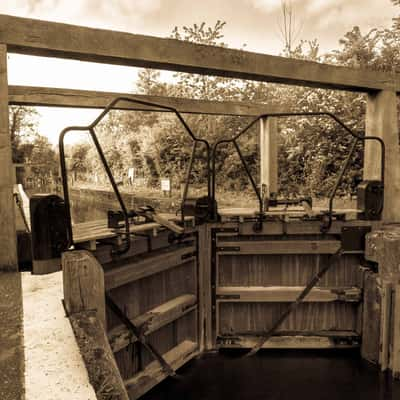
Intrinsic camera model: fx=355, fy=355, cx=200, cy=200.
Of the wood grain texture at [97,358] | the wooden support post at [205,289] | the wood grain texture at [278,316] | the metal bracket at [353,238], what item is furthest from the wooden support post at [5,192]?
the metal bracket at [353,238]

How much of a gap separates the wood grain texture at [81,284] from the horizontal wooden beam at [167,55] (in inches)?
66.3

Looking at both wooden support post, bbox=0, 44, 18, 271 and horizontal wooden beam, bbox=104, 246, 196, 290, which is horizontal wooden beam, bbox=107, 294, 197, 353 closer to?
horizontal wooden beam, bbox=104, 246, 196, 290

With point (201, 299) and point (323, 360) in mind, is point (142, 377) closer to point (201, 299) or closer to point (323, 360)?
point (201, 299)

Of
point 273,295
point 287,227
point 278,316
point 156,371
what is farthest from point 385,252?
point 156,371

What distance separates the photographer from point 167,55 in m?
3.36

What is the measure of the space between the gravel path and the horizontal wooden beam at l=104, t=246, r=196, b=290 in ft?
2.76

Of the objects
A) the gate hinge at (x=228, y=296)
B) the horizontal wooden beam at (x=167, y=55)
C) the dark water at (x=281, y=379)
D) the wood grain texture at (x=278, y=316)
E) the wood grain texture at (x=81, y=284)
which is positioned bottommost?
the dark water at (x=281, y=379)

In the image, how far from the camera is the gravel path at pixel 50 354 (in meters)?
1.38

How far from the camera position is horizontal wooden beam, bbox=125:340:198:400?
3555 mm

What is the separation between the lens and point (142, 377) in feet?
12.0

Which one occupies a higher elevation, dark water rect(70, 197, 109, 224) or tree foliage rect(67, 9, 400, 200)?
tree foliage rect(67, 9, 400, 200)

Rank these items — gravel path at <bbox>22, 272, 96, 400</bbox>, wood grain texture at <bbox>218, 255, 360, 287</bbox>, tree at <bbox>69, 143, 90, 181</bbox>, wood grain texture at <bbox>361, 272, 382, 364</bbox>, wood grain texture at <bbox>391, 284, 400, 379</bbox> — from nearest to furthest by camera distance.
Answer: gravel path at <bbox>22, 272, 96, 400</bbox>, wood grain texture at <bbox>391, 284, 400, 379</bbox>, wood grain texture at <bbox>361, 272, 382, 364</bbox>, wood grain texture at <bbox>218, 255, 360, 287</bbox>, tree at <bbox>69, 143, 90, 181</bbox>

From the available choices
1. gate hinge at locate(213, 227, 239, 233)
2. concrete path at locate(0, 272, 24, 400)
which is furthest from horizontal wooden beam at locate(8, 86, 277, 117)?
concrete path at locate(0, 272, 24, 400)

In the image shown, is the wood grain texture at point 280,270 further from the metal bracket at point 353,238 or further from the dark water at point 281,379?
the dark water at point 281,379
